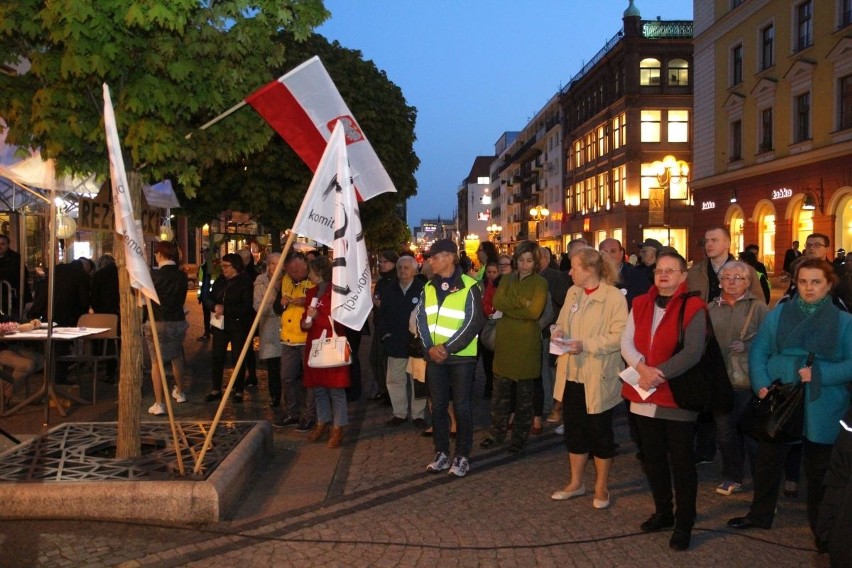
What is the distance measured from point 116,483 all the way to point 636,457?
4411mm

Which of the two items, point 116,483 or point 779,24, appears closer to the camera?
point 116,483

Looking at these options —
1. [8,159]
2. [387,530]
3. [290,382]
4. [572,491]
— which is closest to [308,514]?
[387,530]

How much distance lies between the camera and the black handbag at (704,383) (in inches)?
201

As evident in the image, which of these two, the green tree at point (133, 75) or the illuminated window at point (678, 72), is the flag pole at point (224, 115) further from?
the illuminated window at point (678, 72)

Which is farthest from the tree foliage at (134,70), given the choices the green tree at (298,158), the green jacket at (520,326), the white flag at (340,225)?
the green tree at (298,158)

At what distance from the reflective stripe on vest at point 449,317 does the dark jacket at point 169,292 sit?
13.5 feet

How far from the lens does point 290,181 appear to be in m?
18.8

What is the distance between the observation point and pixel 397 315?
898cm

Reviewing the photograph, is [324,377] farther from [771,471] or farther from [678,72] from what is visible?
[678,72]

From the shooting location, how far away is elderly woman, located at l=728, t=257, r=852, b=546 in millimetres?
5086

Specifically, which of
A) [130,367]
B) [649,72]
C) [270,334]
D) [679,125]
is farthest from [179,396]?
[649,72]

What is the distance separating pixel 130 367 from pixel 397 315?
315 centimetres

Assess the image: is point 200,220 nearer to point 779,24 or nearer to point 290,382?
point 290,382

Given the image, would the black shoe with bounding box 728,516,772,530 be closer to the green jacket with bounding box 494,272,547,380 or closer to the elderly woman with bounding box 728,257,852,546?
the elderly woman with bounding box 728,257,852,546
